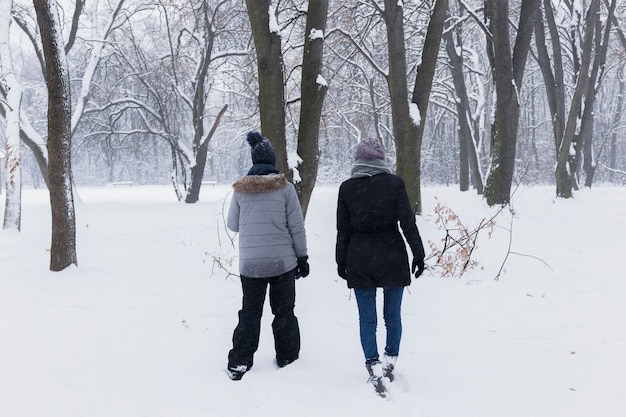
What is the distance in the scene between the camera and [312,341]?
A: 14.8 ft

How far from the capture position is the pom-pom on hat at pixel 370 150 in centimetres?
353

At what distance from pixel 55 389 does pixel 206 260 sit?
437cm

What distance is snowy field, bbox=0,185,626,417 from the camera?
3.33 meters

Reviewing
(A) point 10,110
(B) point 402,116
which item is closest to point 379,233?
(B) point 402,116

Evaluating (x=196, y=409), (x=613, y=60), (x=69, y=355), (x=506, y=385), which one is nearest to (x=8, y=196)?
(x=69, y=355)

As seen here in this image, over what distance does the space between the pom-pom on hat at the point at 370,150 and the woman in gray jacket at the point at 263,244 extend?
0.58 meters

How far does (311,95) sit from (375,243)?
394cm

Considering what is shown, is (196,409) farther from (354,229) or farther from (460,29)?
(460,29)

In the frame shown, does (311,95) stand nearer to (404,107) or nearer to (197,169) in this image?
(404,107)

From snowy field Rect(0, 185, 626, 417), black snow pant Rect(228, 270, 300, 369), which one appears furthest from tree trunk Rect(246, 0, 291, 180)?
black snow pant Rect(228, 270, 300, 369)

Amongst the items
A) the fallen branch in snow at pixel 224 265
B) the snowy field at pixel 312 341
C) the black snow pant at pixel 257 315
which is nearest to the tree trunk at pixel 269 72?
the fallen branch in snow at pixel 224 265

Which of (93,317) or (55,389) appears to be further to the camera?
(93,317)

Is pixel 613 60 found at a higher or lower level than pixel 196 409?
higher

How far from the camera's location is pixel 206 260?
7801 millimetres
